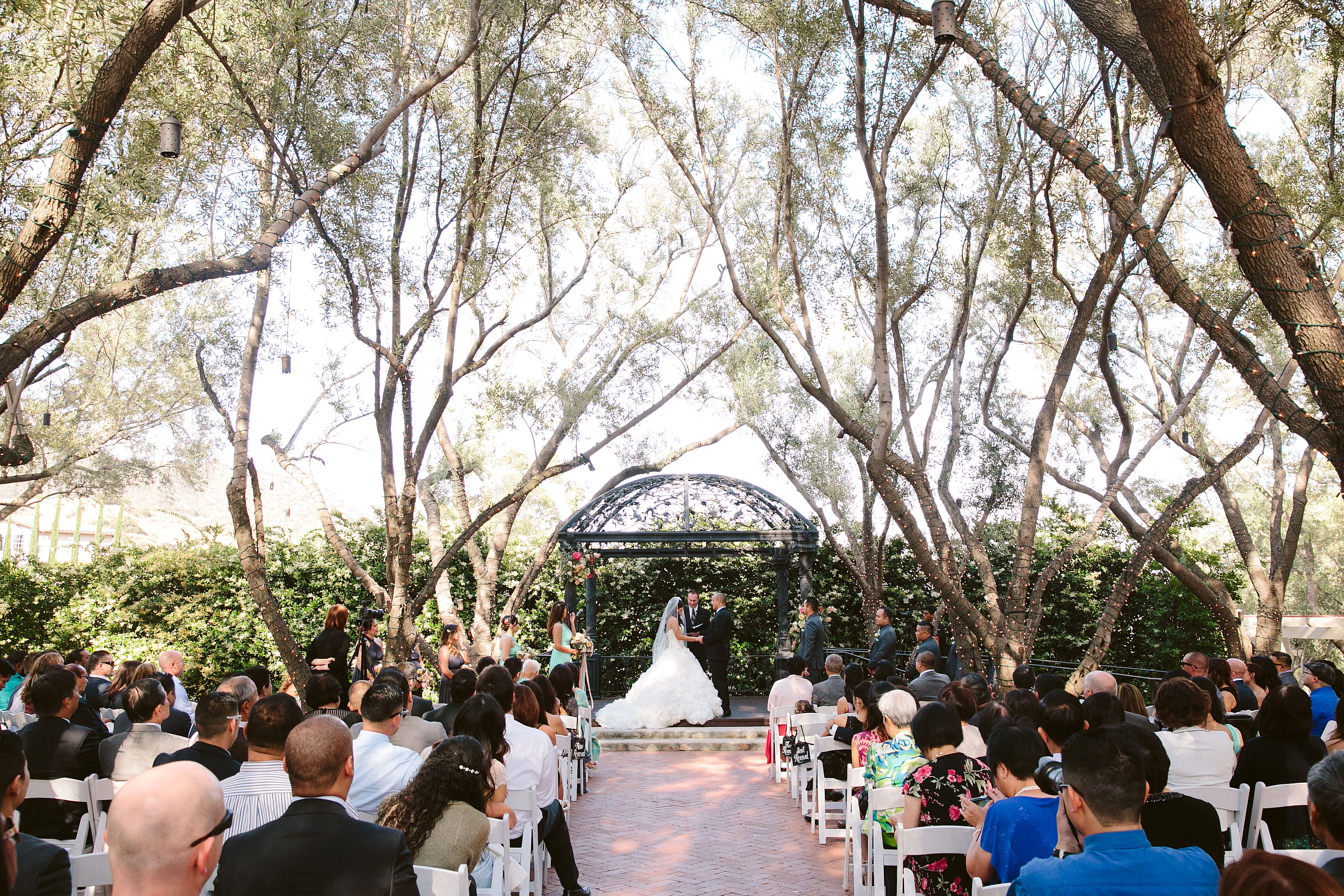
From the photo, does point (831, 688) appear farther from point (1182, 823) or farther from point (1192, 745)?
point (1182, 823)

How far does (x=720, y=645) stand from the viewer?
1209 cm

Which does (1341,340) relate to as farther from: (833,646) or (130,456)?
(130,456)

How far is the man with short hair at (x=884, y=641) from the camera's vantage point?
34.6 feet

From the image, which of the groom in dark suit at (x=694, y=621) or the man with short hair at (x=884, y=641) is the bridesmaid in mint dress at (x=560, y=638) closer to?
the groom in dark suit at (x=694, y=621)

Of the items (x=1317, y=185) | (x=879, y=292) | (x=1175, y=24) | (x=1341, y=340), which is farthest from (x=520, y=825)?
(x=1317, y=185)

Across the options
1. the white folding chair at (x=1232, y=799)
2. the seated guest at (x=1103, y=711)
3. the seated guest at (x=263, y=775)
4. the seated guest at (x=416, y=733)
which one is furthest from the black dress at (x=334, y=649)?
the white folding chair at (x=1232, y=799)

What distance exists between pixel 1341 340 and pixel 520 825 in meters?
4.55

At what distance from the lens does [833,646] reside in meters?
15.2

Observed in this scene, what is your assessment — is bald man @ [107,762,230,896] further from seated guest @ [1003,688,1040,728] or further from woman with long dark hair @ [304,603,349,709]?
woman with long dark hair @ [304,603,349,709]

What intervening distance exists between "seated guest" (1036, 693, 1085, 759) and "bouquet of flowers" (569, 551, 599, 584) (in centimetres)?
901

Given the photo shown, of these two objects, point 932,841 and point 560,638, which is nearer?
point 932,841

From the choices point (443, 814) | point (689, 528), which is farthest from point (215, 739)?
point (689, 528)

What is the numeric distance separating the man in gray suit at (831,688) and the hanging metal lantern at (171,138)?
Result: 6.33 meters

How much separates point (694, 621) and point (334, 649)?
5111 millimetres
